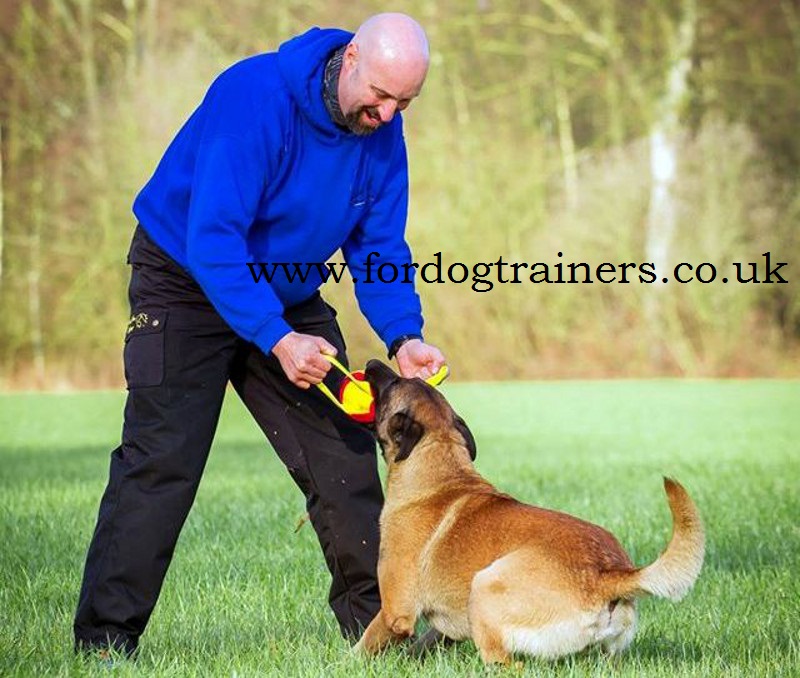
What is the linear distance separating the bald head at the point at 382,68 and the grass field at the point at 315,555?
1869 millimetres

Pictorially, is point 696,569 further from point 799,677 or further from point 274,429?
point 274,429

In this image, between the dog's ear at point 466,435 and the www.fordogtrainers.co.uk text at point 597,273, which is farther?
the www.fordogtrainers.co.uk text at point 597,273

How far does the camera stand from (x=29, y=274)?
29781mm

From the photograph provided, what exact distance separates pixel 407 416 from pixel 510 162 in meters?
25.4

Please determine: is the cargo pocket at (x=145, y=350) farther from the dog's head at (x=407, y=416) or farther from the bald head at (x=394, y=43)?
the bald head at (x=394, y=43)

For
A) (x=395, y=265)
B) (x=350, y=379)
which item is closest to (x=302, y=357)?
(x=350, y=379)

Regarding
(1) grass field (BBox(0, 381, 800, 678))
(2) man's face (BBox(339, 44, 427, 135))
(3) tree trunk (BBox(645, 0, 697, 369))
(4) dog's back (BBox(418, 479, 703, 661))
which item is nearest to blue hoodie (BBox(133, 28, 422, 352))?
(2) man's face (BBox(339, 44, 427, 135))

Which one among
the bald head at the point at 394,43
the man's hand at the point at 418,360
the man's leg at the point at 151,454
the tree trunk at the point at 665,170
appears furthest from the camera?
the tree trunk at the point at 665,170

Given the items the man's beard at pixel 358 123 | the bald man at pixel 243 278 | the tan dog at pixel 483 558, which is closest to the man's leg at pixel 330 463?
the bald man at pixel 243 278

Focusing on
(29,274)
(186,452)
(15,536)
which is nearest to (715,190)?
(29,274)

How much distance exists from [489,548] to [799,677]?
1071 mm

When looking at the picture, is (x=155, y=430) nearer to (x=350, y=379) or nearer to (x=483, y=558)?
(x=350, y=379)

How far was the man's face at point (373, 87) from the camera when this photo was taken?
4.48m

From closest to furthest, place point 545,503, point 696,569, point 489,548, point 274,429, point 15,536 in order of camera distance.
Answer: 1. point 696,569
2. point 489,548
3. point 274,429
4. point 15,536
5. point 545,503
